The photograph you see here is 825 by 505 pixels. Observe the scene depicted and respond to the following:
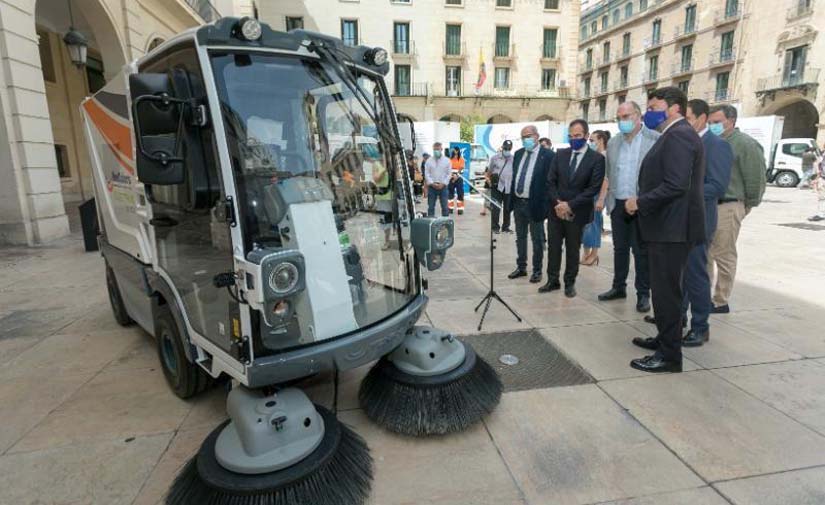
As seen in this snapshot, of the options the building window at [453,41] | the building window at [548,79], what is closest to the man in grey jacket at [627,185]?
the building window at [453,41]

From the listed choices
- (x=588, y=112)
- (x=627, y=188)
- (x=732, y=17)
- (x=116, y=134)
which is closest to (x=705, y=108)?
(x=627, y=188)

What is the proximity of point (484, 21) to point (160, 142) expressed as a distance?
39459mm

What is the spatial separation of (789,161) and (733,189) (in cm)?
2155

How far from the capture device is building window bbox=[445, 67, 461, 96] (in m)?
36.8

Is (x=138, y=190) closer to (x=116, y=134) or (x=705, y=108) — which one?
(x=116, y=134)

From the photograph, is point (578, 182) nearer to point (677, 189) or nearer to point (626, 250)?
point (626, 250)

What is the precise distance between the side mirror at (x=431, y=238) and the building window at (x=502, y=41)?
38798mm

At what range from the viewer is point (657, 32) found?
43.3 meters

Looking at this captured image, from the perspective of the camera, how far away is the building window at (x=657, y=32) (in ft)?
141

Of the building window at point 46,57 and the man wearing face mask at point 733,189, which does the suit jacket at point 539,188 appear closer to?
the man wearing face mask at point 733,189

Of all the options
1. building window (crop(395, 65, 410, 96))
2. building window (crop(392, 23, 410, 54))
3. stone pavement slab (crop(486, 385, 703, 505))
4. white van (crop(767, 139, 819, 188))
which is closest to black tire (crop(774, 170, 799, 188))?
white van (crop(767, 139, 819, 188))

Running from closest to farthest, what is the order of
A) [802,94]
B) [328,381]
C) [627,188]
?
1. [328,381]
2. [627,188]
3. [802,94]

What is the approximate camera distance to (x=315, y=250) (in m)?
2.33

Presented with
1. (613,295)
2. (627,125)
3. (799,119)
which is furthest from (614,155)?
(799,119)
